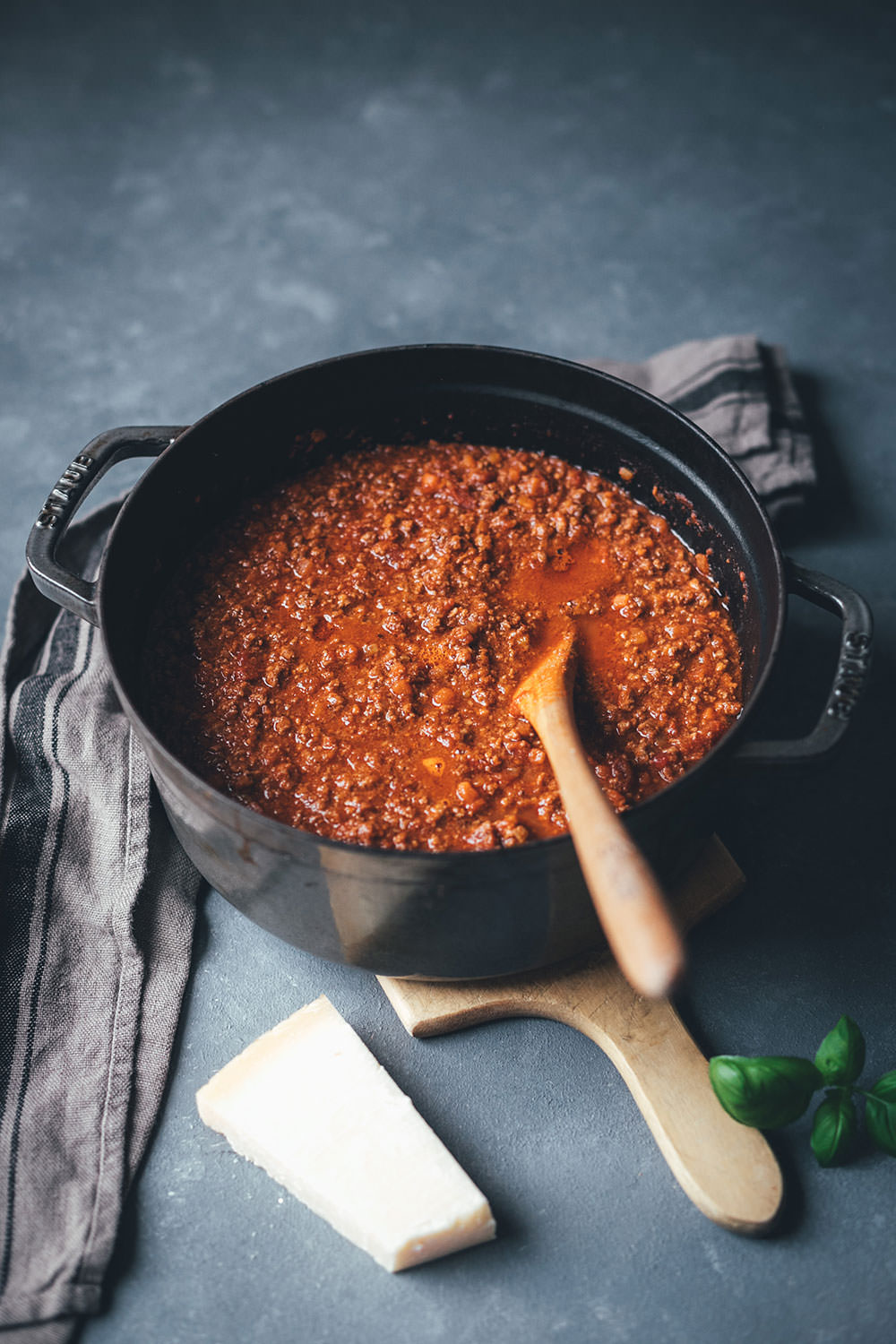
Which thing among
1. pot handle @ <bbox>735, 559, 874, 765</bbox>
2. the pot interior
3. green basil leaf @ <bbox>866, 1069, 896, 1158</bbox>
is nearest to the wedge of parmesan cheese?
green basil leaf @ <bbox>866, 1069, 896, 1158</bbox>

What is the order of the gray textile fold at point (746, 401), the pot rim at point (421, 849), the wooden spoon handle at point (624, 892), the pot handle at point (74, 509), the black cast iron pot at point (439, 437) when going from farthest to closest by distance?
the gray textile fold at point (746, 401) → the pot handle at point (74, 509) → the black cast iron pot at point (439, 437) → the pot rim at point (421, 849) → the wooden spoon handle at point (624, 892)

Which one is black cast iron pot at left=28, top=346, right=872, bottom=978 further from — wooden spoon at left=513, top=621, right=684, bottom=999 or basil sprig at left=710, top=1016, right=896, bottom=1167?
basil sprig at left=710, top=1016, right=896, bottom=1167

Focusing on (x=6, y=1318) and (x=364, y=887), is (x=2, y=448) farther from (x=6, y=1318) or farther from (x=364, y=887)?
(x=6, y=1318)

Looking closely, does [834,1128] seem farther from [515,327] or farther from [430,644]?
[515,327]

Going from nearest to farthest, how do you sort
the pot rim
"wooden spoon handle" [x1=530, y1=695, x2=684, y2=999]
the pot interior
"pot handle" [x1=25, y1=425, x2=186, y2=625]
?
1. "wooden spoon handle" [x1=530, y1=695, x2=684, y2=999]
2. the pot rim
3. "pot handle" [x1=25, y1=425, x2=186, y2=625]
4. the pot interior

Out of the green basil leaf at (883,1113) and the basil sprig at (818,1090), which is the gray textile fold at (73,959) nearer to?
the basil sprig at (818,1090)

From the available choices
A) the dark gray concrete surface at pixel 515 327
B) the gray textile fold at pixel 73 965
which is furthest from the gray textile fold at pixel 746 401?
the gray textile fold at pixel 73 965
